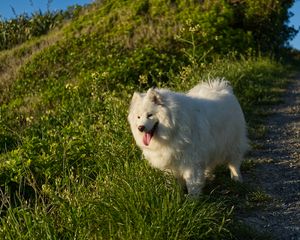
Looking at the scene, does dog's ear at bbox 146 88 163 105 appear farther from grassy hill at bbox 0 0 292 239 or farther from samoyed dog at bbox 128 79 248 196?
grassy hill at bbox 0 0 292 239

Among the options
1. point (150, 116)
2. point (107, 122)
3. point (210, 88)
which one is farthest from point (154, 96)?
point (107, 122)

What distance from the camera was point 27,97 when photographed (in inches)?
664

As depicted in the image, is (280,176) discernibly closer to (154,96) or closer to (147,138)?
(147,138)

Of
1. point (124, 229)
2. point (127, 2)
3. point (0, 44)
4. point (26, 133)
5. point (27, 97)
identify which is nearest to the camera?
point (124, 229)

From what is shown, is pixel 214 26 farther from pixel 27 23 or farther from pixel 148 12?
pixel 27 23

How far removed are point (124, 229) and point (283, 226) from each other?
1.69 m

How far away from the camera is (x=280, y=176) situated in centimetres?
683

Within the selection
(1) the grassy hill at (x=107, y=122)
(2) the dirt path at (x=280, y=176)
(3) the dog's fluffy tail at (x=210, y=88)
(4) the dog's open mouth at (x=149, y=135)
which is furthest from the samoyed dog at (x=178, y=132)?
(2) the dirt path at (x=280, y=176)

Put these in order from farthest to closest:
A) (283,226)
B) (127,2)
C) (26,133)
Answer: (127,2)
(26,133)
(283,226)

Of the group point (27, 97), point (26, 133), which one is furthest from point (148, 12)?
point (26, 133)

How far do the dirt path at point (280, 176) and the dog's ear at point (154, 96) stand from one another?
1447 mm

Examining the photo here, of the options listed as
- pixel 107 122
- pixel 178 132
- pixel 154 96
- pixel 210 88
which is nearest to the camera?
pixel 154 96

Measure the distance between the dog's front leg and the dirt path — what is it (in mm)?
558

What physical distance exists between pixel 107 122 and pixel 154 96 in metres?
2.26
